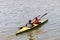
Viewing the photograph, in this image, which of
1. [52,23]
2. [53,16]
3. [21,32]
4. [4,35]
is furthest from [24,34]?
[53,16]

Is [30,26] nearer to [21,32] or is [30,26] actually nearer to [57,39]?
[21,32]

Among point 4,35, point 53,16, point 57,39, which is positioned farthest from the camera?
point 53,16

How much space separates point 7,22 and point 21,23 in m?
1.61

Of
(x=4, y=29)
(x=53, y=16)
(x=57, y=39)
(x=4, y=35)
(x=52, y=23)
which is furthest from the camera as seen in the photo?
(x=53, y=16)

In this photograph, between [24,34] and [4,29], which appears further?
[4,29]

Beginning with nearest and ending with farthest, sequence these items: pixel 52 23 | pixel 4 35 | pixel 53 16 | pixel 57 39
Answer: pixel 57 39, pixel 4 35, pixel 52 23, pixel 53 16

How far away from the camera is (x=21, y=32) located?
57.0 feet

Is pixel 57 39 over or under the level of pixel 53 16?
under

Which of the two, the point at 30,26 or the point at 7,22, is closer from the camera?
the point at 30,26

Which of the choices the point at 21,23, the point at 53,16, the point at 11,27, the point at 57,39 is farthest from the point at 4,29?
the point at 53,16

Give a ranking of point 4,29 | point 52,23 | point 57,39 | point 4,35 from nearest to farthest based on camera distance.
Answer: point 57,39, point 4,35, point 4,29, point 52,23

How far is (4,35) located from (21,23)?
3.84m

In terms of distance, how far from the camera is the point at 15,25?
20469 mm

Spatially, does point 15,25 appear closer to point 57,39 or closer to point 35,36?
point 35,36
